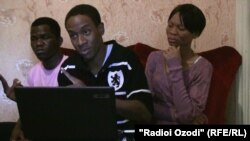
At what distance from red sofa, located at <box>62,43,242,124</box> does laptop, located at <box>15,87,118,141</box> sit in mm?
852

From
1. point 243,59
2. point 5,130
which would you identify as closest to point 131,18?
point 243,59

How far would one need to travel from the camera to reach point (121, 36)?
2.05 metres

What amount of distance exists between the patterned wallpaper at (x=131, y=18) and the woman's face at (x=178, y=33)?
11.1 inches

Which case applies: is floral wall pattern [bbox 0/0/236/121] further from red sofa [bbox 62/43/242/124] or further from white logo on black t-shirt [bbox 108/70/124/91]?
white logo on black t-shirt [bbox 108/70/124/91]

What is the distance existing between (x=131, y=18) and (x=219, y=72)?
0.57 metres

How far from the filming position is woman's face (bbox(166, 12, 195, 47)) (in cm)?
172

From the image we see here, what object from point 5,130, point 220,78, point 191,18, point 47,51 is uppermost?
point 191,18

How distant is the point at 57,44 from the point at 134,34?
46 cm

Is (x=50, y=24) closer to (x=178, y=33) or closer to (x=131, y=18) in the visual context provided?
(x=131, y=18)

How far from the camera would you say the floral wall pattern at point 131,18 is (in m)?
2.03

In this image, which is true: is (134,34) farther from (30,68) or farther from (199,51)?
(30,68)

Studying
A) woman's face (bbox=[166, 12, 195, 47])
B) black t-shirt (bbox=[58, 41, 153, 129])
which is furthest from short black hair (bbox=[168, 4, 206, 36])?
black t-shirt (bbox=[58, 41, 153, 129])

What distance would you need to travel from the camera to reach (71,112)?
3.37 ft

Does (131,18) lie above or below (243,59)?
above
